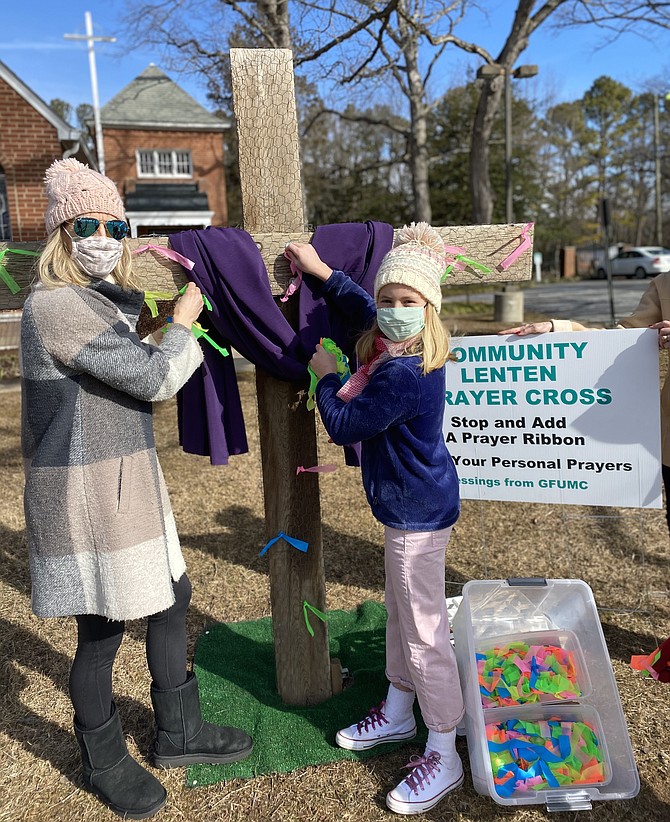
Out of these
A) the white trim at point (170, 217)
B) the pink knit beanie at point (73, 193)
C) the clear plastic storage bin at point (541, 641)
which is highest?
the white trim at point (170, 217)

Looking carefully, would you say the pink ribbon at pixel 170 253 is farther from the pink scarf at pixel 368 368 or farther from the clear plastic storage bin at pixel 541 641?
the clear plastic storage bin at pixel 541 641

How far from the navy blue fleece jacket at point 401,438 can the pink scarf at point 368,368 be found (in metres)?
0.03

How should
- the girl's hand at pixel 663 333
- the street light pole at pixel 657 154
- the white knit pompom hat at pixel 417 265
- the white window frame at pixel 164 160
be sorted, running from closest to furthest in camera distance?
the white knit pompom hat at pixel 417 265 < the girl's hand at pixel 663 333 < the white window frame at pixel 164 160 < the street light pole at pixel 657 154

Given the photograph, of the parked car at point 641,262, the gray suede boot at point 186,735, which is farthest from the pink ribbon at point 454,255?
the parked car at point 641,262

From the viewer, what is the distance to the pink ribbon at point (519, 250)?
8.10ft

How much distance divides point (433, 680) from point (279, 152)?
1926mm

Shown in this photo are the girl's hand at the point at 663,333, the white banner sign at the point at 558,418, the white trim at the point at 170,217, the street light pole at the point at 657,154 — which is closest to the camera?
the girl's hand at the point at 663,333

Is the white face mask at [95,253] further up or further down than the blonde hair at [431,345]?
further up

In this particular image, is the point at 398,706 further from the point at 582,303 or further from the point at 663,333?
the point at 582,303

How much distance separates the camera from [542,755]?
225 cm

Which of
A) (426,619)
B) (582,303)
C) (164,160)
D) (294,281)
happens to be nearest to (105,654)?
(426,619)

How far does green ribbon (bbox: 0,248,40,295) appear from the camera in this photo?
2195 mm

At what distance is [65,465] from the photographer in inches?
73.4

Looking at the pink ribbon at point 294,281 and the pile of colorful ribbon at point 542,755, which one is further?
the pink ribbon at point 294,281
